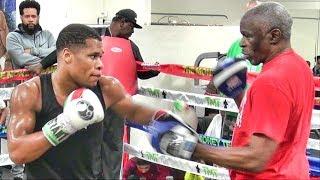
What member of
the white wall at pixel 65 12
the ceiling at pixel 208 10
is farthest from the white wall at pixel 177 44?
the ceiling at pixel 208 10

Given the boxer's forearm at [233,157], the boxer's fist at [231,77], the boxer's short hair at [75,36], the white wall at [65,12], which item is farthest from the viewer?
the white wall at [65,12]

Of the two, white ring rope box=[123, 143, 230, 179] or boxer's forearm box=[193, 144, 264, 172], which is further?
white ring rope box=[123, 143, 230, 179]

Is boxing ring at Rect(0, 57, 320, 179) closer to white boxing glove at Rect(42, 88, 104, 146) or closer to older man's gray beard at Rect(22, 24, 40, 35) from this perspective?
older man's gray beard at Rect(22, 24, 40, 35)

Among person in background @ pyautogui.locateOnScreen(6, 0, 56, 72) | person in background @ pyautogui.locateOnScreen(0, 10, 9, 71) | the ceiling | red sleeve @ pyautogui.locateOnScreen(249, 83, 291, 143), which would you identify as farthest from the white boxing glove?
the ceiling

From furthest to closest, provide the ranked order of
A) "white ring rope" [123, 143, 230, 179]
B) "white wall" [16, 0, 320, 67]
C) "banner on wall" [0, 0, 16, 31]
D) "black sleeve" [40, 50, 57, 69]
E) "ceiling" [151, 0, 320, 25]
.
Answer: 1. "ceiling" [151, 0, 320, 25]
2. "white wall" [16, 0, 320, 67]
3. "banner on wall" [0, 0, 16, 31]
4. "black sleeve" [40, 50, 57, 69]
5. "white ring rope" [123, 143, 230, 179]

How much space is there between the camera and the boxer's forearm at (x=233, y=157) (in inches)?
60.1

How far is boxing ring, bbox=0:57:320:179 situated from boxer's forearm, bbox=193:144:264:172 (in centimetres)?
166

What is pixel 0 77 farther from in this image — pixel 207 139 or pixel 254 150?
pixel 254 150

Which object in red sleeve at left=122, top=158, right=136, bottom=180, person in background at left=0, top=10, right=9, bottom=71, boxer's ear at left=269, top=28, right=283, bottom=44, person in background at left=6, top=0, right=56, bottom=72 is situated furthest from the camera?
person in background at left=0, top=10, right=9, bottom=71

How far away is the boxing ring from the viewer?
10.5 ft

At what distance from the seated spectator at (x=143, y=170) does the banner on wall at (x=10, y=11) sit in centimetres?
244

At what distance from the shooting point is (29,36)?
4152 mm

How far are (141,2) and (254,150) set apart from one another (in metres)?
5.44

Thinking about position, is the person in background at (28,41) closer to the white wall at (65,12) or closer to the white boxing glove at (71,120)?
the white wall at (65,12)
